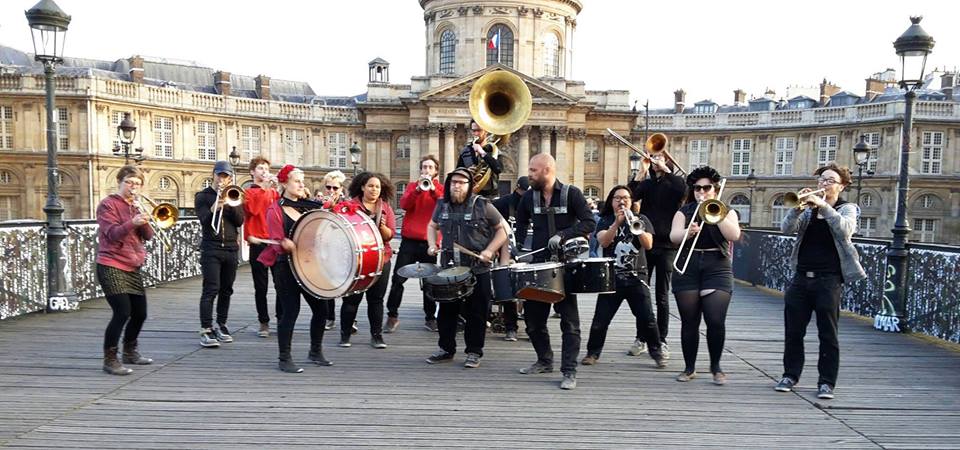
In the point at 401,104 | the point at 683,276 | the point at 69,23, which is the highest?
the point at 401,104

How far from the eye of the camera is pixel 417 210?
826 centimetres

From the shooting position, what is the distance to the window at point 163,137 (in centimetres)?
4634

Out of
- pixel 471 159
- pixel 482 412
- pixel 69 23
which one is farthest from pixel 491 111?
pixel 69 23

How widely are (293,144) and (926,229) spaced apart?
4589 centimetres

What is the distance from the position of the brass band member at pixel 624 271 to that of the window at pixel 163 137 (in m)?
46.2

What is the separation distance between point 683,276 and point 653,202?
4.39 ft

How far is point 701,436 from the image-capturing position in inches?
197

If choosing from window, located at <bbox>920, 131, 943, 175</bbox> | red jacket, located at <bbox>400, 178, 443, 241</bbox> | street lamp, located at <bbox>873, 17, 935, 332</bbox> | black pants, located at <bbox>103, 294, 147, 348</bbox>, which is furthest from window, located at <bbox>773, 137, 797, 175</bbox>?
black pants, located at <bbox>103, 294, 147, 348</bbox>

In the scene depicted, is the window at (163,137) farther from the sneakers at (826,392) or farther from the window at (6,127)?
the sneakers at (826,392)

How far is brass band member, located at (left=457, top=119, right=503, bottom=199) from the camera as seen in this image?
774 centimetres

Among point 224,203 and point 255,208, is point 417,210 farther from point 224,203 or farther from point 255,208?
point 224,203

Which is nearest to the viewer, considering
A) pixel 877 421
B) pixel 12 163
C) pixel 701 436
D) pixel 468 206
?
pixel 701 436

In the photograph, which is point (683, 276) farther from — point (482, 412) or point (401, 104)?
point (401, 104)

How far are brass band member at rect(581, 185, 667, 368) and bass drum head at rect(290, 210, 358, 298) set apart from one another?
2572 mm
